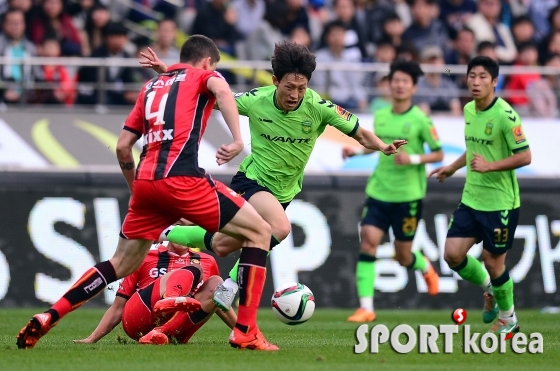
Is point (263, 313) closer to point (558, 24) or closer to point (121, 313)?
point (121, 313)

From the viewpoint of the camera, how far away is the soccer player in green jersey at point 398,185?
1253 cm

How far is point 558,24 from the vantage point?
19703mm

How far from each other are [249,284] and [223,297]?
0.82ft

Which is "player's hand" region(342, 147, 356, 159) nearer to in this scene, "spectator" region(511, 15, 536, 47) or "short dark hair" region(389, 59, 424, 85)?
"short dark hair" region(389, 59, 424, 85)

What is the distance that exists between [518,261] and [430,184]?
58.9 inches

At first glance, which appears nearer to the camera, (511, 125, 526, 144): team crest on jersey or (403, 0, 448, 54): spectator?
(511, 125, 526, 144): team crest on jersey

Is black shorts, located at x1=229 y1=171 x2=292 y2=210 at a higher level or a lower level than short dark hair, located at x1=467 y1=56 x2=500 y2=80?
lower

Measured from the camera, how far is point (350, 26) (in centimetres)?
1820

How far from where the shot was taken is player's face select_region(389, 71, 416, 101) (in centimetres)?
1258

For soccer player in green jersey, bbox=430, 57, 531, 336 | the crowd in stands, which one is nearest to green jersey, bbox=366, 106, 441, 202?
soccer player in green jersey, bbox=430, 57, 531, 336

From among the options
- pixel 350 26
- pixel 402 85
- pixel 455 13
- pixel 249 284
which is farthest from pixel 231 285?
pixel 455 13

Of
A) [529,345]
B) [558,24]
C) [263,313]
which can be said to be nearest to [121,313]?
[529,345]

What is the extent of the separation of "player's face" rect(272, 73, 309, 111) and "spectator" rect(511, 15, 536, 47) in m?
11.1

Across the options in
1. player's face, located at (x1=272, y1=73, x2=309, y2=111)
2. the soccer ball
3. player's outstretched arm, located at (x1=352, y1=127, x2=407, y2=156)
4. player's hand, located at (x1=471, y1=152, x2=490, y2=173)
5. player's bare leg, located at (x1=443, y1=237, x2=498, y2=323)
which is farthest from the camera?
player's bare leg, located at (x1=443, y1=237, x2=498, y2=323)
